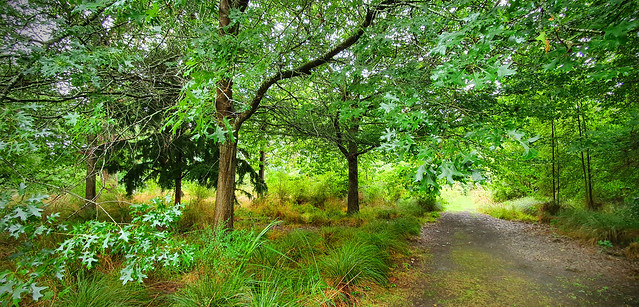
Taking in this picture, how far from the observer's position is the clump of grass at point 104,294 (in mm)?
2324

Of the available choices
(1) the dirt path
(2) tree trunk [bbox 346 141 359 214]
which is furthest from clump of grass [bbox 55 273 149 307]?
(2) tree trunk [bbox 346 141 359 214]

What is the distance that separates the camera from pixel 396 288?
386 cm

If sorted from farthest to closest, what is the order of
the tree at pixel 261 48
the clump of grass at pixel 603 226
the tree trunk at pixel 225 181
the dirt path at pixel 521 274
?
the clump of grass at pixel 603 226, the tree trunk at pixel 225 181, the dirt path at pixel 521 274, the tree at pixel 261 48

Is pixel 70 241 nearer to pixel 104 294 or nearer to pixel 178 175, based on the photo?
pixel 104 294

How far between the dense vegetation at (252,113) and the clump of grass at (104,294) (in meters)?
0.03

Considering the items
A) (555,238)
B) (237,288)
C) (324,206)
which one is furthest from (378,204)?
(237,288)

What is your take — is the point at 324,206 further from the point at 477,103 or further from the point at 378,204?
the point at 477,103

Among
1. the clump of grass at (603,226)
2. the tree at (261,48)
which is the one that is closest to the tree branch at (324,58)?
the tree at (261,48)

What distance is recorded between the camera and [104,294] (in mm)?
2434

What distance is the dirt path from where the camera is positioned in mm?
3670

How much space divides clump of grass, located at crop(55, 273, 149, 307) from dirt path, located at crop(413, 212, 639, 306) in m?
3.65

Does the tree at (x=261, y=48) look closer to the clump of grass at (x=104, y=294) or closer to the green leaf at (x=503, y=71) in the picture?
the clump of grass at (x=104, y=294)

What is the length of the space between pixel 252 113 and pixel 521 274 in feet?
19.6

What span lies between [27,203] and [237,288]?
6.27 feet
